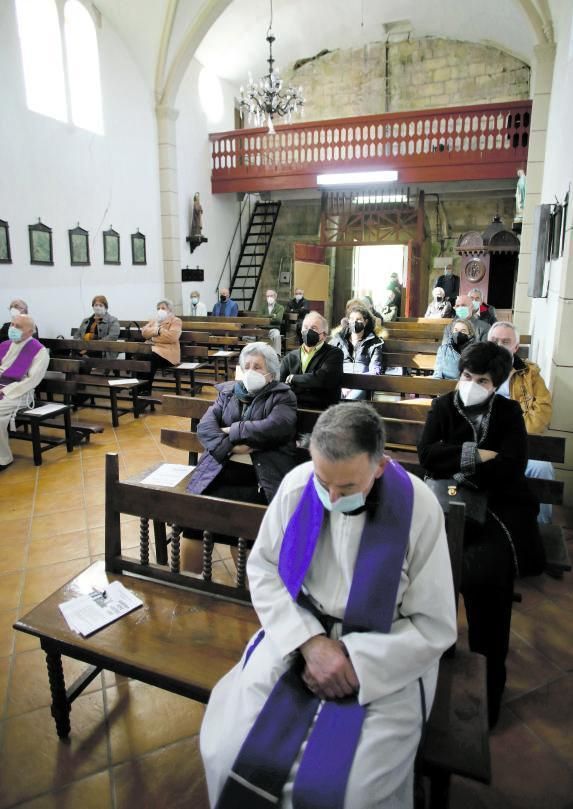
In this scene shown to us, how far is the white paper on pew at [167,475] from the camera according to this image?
321 centimetres

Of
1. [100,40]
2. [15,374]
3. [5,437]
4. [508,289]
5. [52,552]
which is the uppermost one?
[100,40]

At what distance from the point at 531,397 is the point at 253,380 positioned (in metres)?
1.69

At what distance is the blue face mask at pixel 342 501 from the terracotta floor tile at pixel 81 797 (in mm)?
1273

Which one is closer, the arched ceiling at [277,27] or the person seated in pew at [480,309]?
the person seated in pew at [480,309]

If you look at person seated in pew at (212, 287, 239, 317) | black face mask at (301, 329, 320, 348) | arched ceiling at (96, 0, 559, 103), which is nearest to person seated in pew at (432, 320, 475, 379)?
black face mask at (301, 329, 320, 348)

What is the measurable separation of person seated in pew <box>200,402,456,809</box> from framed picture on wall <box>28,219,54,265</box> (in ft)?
26.4

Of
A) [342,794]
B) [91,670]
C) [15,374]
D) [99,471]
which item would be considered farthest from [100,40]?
[342,794]

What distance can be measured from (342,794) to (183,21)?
1192 cm

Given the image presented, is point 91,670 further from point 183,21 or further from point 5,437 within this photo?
point 183,21

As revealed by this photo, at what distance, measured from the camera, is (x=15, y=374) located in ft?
16.8

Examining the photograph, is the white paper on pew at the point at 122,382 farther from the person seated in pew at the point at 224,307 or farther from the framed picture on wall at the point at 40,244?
the person seated in pew at the point at 224,307

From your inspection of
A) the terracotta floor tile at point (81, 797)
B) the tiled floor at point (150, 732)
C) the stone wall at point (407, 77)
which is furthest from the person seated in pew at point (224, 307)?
the terracotta floor tile at point (81, 797)

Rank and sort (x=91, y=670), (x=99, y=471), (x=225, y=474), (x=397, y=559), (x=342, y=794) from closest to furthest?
(x=342, y=794), (x=397, y=559), (x=91, y=670), (x=225, y=474), (x=99, y=471)

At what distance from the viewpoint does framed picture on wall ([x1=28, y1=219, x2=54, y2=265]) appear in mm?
8258
